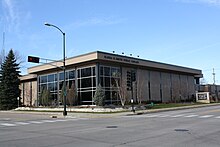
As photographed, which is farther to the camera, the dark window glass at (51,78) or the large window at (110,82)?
the dark window glass at (51,78)

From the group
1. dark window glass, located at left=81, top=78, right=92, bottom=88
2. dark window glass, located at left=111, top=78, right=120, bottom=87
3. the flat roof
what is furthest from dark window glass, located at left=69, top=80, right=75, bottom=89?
dark window glass, located at left=111, top=78, right=120, bottom=87

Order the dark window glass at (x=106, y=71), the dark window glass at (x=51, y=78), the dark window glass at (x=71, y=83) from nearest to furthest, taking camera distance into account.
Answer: the dark window glass at (x=106, y=71), the dark window glass at (x=71, y=83), the dark window glass at (x=51, y=78)

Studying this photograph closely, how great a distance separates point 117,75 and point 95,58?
254 inches

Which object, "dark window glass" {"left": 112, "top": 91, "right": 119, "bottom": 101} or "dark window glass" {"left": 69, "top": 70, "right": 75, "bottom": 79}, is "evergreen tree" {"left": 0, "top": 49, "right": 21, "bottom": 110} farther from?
"dark window glass" {"left": 112, "top": 91, "right": 119, "bottom": 101}

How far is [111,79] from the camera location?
5000 centimetres

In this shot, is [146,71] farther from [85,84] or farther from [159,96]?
[85,84]

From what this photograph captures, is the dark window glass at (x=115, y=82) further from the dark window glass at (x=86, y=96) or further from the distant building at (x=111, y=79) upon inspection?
the dark window glass at (x=86, y=96)

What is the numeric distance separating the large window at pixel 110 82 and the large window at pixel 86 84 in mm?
1602

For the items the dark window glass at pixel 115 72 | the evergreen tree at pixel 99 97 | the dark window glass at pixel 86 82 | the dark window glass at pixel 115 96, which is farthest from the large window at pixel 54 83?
the evergreen tree at pixel 99 97

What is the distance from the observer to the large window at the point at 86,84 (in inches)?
1909

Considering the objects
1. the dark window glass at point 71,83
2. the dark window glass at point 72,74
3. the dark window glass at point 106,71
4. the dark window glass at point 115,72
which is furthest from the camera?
the dark window glass at point 72,74

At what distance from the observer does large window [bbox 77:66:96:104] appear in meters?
48.5

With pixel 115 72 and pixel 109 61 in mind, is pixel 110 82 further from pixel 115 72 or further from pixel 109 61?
pixel 109 61

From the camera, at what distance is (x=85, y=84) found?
49.8 meters
